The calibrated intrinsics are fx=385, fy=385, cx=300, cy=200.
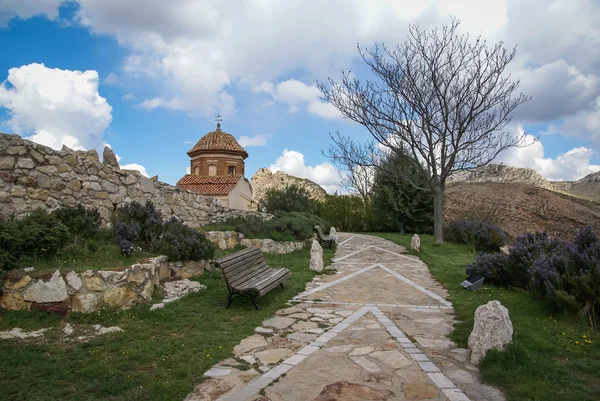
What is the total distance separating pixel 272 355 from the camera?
4242 mm

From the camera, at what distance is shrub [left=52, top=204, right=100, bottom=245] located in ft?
21.8

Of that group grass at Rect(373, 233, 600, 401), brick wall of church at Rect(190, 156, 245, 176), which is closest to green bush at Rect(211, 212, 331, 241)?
grass at Rect(373, 233, 600, 401)

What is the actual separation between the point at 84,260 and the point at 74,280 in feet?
2.58

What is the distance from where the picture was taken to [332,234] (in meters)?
15.4

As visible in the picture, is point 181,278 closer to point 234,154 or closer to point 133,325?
point 133,325

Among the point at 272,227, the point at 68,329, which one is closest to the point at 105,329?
the point at 68,329

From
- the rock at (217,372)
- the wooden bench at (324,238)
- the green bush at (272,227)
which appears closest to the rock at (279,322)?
the rock at (217,372)

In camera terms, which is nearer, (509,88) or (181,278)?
(181,278)

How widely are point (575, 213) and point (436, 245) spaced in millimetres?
6657

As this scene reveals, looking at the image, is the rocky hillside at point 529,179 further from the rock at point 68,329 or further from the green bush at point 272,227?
the rock at point 68,329

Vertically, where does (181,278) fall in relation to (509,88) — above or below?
below

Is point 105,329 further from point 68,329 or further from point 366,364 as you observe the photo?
point 366,364

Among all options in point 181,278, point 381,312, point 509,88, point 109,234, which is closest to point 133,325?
point 181,278

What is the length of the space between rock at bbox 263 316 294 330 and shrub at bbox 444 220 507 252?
11.0 m
